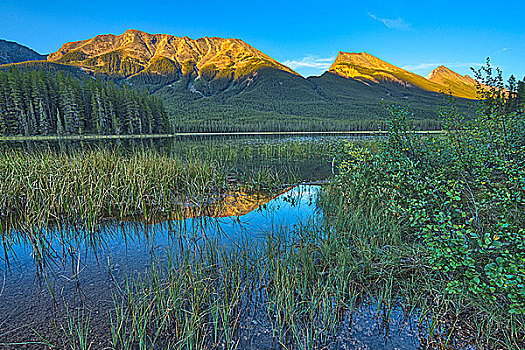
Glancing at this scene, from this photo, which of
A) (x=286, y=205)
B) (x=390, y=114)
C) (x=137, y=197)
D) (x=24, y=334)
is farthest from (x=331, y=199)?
(x=24, y=334)

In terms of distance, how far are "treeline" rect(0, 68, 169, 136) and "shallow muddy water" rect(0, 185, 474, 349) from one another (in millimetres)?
61650

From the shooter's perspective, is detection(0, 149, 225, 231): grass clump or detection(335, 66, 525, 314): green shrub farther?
detection(0, 149, 225, 231): grass clump

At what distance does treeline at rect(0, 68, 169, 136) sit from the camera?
52.0 meters

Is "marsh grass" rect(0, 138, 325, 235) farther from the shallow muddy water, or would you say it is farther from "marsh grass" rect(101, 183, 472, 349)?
"marsh grass" rect(101, 183, 472, 349)

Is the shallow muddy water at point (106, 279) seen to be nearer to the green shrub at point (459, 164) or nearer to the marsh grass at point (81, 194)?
the marsh grass at point (81, 194)

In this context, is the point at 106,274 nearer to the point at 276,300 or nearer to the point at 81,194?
the point at 276,300

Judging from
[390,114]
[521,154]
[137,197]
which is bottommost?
[137,197]

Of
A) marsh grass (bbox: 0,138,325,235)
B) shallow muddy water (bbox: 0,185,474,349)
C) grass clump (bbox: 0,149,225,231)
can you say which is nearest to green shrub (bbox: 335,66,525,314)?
shallow muddy water (bbox: 0,185,474,349)

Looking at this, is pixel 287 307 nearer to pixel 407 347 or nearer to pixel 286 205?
pixel 407 347

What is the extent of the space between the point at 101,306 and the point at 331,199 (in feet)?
24.4

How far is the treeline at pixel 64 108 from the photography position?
52031mm

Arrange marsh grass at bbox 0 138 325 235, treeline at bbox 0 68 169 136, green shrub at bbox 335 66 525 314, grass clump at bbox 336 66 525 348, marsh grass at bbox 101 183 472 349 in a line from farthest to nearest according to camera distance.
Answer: treeline at bbox 0 68 169 136 → marsh grass at bbox 0 138 325 235 → green shrub at bbox 335 66 525 314 → marsh grass at bbox 101 183 472 349 → grass clump at bbox 336 66 525 348

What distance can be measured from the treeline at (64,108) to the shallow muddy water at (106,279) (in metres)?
61.7

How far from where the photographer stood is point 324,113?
171 metres
